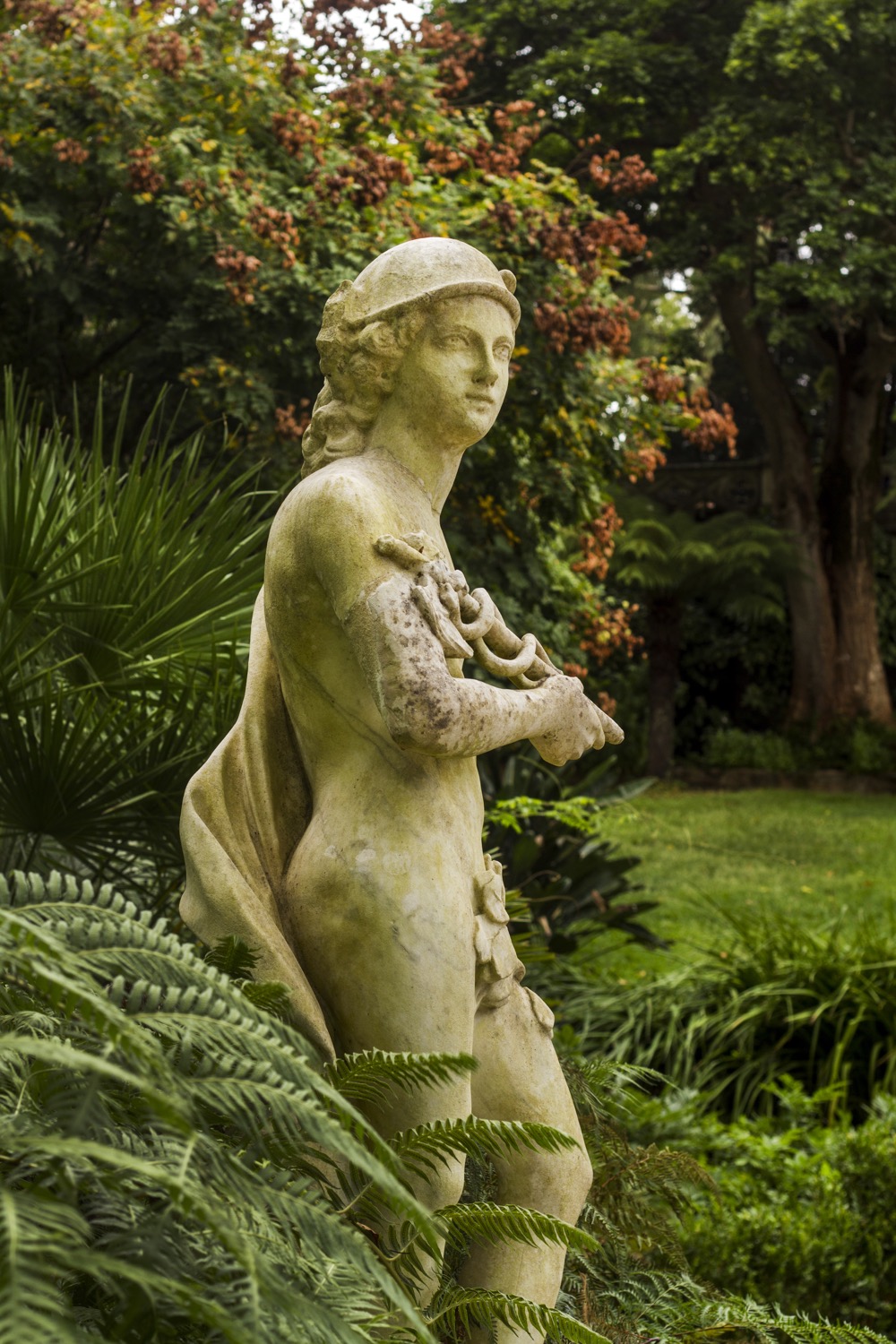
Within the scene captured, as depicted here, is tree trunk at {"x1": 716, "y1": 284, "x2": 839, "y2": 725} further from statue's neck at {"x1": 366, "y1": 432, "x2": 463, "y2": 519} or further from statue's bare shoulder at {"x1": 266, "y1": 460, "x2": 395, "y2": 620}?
statue's bare shoulder at {"x1": 266, "y1": 460, "x2": 395, "y2": 620}

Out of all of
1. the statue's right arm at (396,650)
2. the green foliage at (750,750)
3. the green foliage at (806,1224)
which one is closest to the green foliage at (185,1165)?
the statue's right arm at (396,650)

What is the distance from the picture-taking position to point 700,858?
38.1 ft

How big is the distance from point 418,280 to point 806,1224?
10.6ft

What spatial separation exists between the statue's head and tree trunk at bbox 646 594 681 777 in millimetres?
14238

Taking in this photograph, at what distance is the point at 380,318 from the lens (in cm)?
241

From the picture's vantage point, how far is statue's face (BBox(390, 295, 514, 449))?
2.41 metres

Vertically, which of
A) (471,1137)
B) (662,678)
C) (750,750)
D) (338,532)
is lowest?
(750,750)

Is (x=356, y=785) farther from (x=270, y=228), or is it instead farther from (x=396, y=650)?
(x=270, y=228)

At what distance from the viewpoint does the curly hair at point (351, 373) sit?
7.89ft

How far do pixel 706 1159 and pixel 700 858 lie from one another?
6.51 m

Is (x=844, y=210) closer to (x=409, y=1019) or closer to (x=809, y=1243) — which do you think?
(x=809, y=1243)

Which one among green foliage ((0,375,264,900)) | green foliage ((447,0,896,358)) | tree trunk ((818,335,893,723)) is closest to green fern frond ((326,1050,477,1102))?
green foliage ((0,375,264,900))

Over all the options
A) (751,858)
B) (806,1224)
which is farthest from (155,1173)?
(751,858)

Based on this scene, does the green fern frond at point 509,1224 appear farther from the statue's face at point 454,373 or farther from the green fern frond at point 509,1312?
the statue's face at point 454,373
